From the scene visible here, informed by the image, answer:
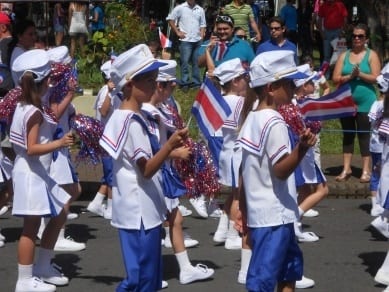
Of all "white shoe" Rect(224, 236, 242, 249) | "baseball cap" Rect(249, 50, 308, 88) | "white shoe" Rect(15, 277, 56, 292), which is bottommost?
"white shoe" Rect(224, 236, 242, 249)

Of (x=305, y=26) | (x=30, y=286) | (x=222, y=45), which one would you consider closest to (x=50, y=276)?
(x=30, y=286)

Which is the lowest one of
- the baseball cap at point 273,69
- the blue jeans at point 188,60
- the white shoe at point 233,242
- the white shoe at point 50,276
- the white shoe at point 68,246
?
the white shoe at point 68,246

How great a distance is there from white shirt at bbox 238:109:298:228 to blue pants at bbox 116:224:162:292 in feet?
1.89

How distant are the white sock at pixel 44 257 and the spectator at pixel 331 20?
11.9 meters

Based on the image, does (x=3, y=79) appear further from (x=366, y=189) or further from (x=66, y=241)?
(x=366, y=189)

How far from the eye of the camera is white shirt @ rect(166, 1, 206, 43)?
1658cm

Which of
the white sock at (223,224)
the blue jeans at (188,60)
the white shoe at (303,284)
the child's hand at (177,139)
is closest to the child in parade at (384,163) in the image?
the white shoe at (303,284)

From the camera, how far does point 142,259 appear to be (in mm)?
5707

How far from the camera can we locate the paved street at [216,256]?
Answer: 24.4 ft

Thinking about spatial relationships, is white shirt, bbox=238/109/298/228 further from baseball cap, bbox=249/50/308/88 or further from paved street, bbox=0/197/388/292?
paved street, bbox=0/197/388/292

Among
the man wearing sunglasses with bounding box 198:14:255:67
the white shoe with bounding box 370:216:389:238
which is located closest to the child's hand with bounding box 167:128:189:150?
the white shoe with bounding box 370:216:389:238

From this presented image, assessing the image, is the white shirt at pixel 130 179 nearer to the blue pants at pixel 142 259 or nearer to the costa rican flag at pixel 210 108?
the blue pants at pixel 142 259

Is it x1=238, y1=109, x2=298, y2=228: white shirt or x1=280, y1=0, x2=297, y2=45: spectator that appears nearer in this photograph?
x1=238, y1=109, x2=298, y2=228: white shirt

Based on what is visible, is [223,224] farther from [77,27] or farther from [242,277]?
[77,27]
